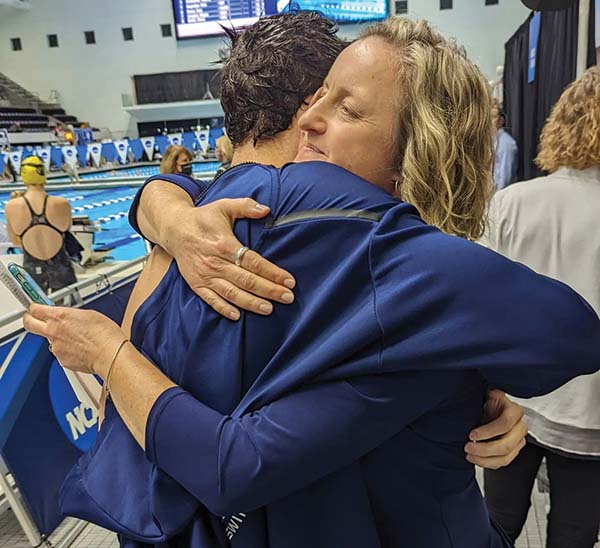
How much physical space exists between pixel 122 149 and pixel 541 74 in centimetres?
1440

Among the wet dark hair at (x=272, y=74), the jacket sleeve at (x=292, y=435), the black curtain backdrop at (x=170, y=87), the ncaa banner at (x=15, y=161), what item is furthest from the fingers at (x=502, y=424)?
the black curtain backdrop at (x=170, y=87)

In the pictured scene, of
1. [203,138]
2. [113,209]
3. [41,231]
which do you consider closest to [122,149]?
[203,138]

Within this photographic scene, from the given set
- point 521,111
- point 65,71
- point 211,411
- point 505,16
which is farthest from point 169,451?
point 65,71

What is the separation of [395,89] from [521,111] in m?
6.64

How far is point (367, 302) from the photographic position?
1.82ft

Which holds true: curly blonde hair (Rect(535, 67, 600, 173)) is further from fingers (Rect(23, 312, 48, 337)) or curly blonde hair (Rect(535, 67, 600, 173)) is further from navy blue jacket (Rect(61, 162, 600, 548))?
fingers (Rect(23, 312, 48, 337))

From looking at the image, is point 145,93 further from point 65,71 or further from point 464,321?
point 464,321

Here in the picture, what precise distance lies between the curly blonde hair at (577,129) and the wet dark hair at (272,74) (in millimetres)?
962

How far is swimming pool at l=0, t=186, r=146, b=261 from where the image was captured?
8.30 metres

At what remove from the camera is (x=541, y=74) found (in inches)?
200

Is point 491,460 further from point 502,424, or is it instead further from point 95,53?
point 95,53

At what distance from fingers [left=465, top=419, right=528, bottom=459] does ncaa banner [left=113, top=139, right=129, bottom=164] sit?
1768cm

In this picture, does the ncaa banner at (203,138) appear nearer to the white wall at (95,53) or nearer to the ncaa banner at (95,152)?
the ncaa banner at (95,152)

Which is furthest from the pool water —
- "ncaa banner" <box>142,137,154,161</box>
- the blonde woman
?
the blonde woman
